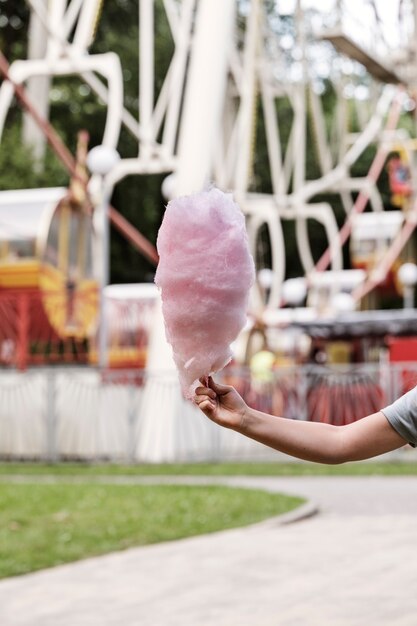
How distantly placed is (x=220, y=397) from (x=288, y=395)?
1479 centimetres

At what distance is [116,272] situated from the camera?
39.7 metres

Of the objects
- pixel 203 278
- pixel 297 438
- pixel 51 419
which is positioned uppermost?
pixel 203 278

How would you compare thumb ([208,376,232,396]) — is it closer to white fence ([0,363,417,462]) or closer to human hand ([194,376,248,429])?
human hand ([194,376,248,429])

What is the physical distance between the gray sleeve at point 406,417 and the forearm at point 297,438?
0.14 m

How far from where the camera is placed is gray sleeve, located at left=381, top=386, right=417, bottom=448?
2.89 m

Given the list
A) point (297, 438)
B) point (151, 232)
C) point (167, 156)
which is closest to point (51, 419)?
point (167, 156)

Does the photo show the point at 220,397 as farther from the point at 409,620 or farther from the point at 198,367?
the point at 409,620

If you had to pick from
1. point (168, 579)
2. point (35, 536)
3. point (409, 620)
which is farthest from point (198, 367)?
point (35, 536)

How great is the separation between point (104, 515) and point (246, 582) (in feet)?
10.4

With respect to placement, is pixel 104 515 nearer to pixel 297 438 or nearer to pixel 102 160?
pixel 297 438

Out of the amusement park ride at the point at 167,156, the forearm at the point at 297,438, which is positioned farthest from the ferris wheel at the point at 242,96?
the forearm at the point at 297,438

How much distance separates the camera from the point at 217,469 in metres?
15.5

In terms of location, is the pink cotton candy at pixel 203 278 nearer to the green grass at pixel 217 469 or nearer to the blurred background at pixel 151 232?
the blurred background at pixel 151 232

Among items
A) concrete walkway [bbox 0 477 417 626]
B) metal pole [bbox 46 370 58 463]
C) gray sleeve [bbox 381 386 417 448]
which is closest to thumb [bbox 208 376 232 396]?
gray sleeve [bbox 381 386 417 448]
